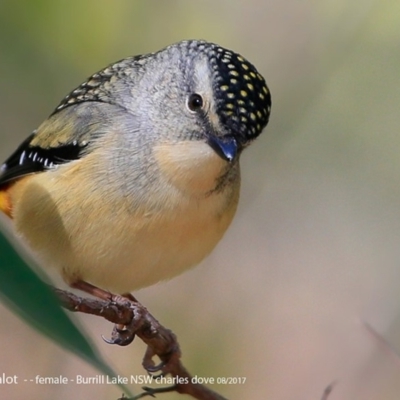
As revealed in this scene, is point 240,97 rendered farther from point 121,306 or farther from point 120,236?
point 121,306

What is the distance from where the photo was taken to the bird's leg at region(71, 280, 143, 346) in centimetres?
195

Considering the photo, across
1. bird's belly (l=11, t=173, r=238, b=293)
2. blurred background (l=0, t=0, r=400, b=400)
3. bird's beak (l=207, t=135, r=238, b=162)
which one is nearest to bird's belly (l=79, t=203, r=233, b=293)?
bird's belly (l=11, t=173, r=238, b=293)

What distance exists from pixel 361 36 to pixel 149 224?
1942 millimetres

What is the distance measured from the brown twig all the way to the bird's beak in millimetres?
512

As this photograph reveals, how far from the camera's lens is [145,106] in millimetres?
2275

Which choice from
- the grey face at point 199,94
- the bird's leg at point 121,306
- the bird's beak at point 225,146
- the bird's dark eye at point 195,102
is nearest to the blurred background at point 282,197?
the bird's leg at point 121,306

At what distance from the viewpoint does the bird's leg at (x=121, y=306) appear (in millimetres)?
1946

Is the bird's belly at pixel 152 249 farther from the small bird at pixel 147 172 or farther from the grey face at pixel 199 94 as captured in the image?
the grey face at pixel 199 94

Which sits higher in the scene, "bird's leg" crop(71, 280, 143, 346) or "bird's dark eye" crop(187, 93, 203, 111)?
"bird's dark eye" crop(187, 93, 203, 111)

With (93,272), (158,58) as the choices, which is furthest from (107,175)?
(158,58)

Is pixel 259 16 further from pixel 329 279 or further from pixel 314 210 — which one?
pixel 329 279

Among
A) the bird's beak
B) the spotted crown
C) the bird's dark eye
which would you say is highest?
the spotted crown

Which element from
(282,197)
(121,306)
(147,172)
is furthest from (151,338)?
(282,197)

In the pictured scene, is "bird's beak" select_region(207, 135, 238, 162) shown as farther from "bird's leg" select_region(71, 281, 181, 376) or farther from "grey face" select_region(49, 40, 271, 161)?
"bird's leg" select_region(71, 281, 181, 376)
